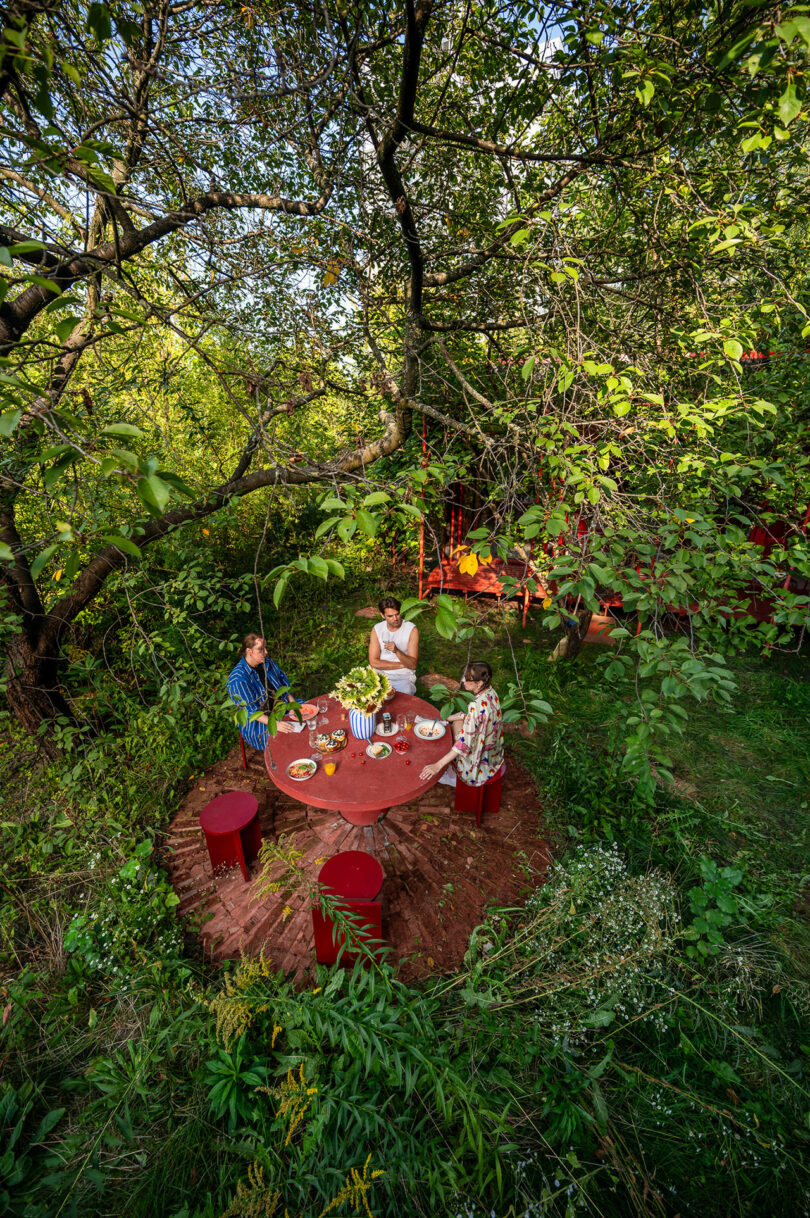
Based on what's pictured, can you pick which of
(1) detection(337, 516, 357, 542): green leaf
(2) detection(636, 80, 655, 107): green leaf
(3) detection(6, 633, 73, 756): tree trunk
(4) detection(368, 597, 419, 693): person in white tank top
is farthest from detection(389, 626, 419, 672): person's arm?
(2) detection(636, 80, 655, 107): green leaf

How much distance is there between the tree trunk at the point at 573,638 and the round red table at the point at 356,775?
8.64 feet

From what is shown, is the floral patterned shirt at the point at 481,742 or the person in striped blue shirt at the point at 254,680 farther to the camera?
the person in striped blue shirt at the point at 254,680

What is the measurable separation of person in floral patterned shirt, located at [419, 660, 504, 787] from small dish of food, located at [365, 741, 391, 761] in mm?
318

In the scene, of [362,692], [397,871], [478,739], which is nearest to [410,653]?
[362,692]

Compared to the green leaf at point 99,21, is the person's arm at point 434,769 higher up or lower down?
lower down

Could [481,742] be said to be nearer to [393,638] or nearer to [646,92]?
[393,638]

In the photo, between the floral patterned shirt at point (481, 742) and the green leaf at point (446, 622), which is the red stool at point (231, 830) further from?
the green leaf at point (446, 622)

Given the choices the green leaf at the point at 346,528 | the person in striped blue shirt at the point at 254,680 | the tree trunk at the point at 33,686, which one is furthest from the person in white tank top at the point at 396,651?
the green leaf at the point at 346,528

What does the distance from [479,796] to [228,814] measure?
1844 millimetres

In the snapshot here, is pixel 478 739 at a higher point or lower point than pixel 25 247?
lower

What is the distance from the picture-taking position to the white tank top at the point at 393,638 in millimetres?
4664

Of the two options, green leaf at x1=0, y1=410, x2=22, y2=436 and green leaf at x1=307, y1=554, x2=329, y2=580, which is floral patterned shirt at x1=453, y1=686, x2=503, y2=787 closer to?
green leaf at x1=307, y1=554, x2=329, y2=580

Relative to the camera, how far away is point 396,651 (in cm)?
465

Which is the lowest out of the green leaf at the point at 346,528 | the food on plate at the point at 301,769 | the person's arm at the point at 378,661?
the food on plate at the point at 301,769
